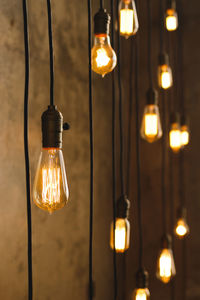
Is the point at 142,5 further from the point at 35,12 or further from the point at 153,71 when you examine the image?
the point at 35,12

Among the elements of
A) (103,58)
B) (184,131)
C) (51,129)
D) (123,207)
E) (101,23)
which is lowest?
(123,207)

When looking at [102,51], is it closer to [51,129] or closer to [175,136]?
[51,129]

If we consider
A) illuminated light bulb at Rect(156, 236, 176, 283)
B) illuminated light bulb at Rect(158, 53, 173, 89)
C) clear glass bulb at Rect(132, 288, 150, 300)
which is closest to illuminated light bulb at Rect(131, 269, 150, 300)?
clear glass bulb at Rect(132, 288, 150, 300)

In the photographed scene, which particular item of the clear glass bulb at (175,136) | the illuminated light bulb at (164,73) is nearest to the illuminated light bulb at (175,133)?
the clear glass bulb at (175,136)

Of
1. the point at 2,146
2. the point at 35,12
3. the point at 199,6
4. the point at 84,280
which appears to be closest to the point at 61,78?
the point at 35,12

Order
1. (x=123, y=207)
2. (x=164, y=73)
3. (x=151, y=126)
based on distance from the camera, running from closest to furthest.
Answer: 1. (x=123, y=207)
2. (x=151, y=126)
3. (x=164, y=73)

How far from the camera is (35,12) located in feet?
8.05

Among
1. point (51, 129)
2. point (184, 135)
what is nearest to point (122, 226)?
point (51, 129)

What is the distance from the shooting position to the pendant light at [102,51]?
1.39m

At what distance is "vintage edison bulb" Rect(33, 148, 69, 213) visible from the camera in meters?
1.00

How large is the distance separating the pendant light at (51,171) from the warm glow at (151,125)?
1.16 metres

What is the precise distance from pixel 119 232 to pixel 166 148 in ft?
7.48

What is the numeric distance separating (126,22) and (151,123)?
26.6 inches

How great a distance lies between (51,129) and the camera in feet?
3.42
